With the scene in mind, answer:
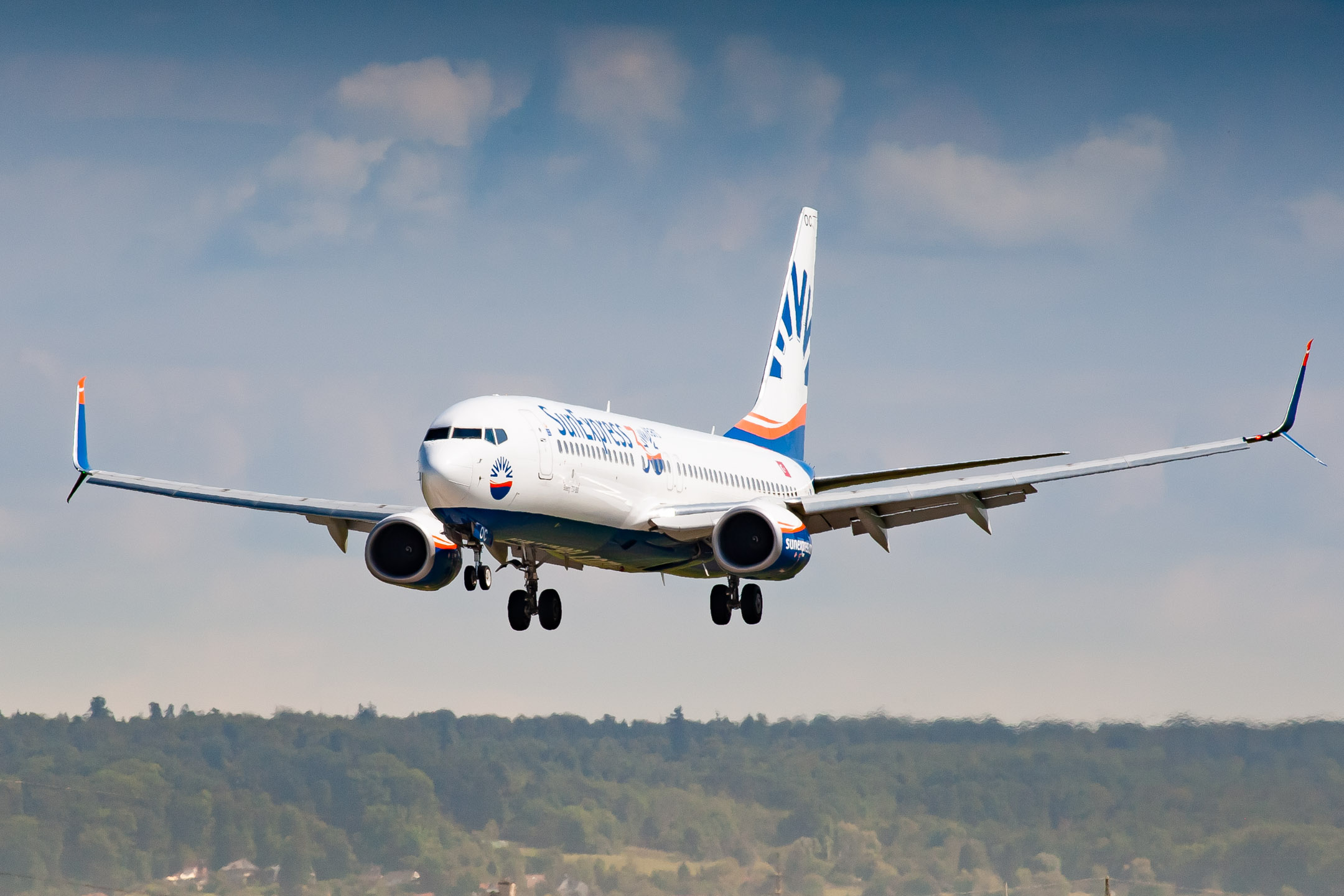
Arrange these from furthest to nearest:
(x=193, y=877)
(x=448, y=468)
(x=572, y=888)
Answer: (x=193, y=877) → (x=572, y=888) → (x=448, y=468)

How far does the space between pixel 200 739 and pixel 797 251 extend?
25929 mm

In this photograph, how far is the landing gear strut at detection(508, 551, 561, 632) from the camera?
40.8 metres

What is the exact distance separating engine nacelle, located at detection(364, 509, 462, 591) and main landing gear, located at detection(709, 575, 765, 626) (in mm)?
7516

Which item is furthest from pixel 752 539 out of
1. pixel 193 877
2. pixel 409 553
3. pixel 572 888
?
pixel 193 877

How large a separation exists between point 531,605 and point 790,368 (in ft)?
66.4

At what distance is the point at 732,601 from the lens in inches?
1747

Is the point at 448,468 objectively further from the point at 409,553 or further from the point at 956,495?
the point at 956,495

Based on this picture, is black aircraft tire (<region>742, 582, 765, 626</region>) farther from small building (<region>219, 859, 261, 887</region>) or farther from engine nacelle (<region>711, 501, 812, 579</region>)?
small building (<region>219, 859, 261, 887</region>)

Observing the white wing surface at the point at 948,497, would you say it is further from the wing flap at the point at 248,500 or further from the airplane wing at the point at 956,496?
the wing flap at the point at 248,500

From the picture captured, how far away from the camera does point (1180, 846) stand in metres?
49.9

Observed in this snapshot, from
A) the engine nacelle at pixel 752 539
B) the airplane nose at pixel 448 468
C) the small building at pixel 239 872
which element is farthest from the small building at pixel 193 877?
the airplane nose at pixel 448 468

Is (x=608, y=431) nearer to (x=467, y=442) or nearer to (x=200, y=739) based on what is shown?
(x=467, y=442)

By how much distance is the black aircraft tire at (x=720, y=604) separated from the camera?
44.3 meters

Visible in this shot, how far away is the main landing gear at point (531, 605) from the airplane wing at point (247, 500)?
3.29 m
